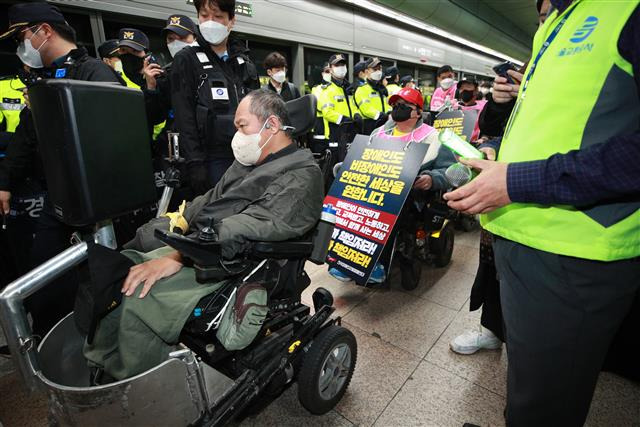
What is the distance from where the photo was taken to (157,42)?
3979mm

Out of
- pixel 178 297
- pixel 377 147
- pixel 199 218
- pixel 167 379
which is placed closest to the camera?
pixel 167 379

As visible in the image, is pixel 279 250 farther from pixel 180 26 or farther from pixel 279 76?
pixel 279 76

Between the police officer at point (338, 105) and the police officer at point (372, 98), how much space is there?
0.51ft

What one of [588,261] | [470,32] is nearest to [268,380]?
[588,261]

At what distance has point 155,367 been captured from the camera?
36.7 inches

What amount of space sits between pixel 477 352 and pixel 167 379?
1.68m

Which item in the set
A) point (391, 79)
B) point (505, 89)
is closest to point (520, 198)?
point (505, 89)

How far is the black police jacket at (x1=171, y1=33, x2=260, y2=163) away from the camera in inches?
85.5

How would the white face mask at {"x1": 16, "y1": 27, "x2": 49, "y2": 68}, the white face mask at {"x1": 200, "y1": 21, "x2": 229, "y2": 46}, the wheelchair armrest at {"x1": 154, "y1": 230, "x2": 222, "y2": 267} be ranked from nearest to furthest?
the wheelchair armrest at {"x1": 154, "y1": 230, "x2": 222, "y2": 267} → the white face mask at {"x1": 16, "y1": 27, "x2": 49, "y2": 68} → the white face mask at {"x1": 200, "y1": 21, "x2": 229, "y2": 46}

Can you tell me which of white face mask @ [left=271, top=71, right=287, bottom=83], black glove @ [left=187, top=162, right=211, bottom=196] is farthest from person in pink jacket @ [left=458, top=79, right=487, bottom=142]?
black glove @ [left=187, top=162, right=211, bottom=196]

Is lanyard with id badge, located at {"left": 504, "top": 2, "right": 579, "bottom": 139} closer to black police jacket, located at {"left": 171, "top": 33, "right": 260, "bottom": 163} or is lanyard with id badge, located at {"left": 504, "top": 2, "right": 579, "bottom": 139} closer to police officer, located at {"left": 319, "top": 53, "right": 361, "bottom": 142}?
black police jacket, located at {"left": 171, "top": 33, "right": 260, "bottom": 163}

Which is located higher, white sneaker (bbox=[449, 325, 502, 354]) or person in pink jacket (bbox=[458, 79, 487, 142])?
person in pink jacket (bbox=[458, 79, 487, 142])

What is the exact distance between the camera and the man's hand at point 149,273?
1098mm

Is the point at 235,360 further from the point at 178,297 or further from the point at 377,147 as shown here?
the point at 377,147
